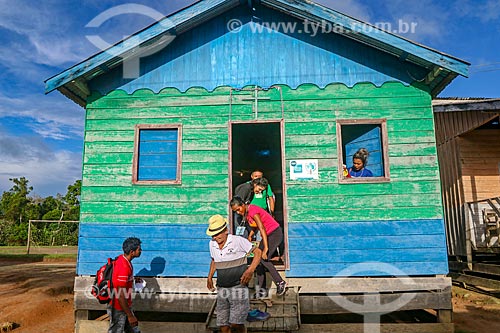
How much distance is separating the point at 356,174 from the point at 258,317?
3.17m

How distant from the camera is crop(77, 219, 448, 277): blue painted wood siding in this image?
20.5 feet

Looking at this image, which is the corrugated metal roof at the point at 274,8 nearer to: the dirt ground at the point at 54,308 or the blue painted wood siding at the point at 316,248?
the blue painted wood siding at the point at 316,248

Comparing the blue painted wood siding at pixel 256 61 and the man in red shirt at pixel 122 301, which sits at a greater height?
the blue painted wood siding at pixel 256 61

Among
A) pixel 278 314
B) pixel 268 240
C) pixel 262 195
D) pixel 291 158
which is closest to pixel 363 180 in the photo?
pixel 291 158

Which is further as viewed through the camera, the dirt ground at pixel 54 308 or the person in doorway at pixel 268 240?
the dirt ground at pixel 54 308

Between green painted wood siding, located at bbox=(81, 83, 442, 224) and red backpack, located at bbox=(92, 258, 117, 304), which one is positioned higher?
green painted wood siding, located at bbox=(81, 83, 442, 224)

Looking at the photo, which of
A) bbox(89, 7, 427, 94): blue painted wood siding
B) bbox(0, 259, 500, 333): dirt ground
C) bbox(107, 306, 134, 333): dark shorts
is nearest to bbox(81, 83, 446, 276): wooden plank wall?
bbox(89, 7, 427, 94): blue painted wood siding

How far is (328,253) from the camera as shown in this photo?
251 inches

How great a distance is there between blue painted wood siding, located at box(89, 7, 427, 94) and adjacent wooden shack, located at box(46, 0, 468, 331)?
0.07 feet

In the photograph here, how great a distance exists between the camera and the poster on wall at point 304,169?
663 cm

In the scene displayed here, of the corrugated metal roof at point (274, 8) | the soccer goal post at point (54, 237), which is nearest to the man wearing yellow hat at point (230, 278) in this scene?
the corrugated metal roof at point (274, 8)

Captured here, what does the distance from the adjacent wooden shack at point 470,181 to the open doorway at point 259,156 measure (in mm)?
4613

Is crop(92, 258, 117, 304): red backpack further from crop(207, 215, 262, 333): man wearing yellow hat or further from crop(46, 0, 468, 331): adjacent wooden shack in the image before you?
crop(46, 0, 468, 331): adjacent wooden shack

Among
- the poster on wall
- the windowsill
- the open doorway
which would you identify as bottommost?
the windowsill
